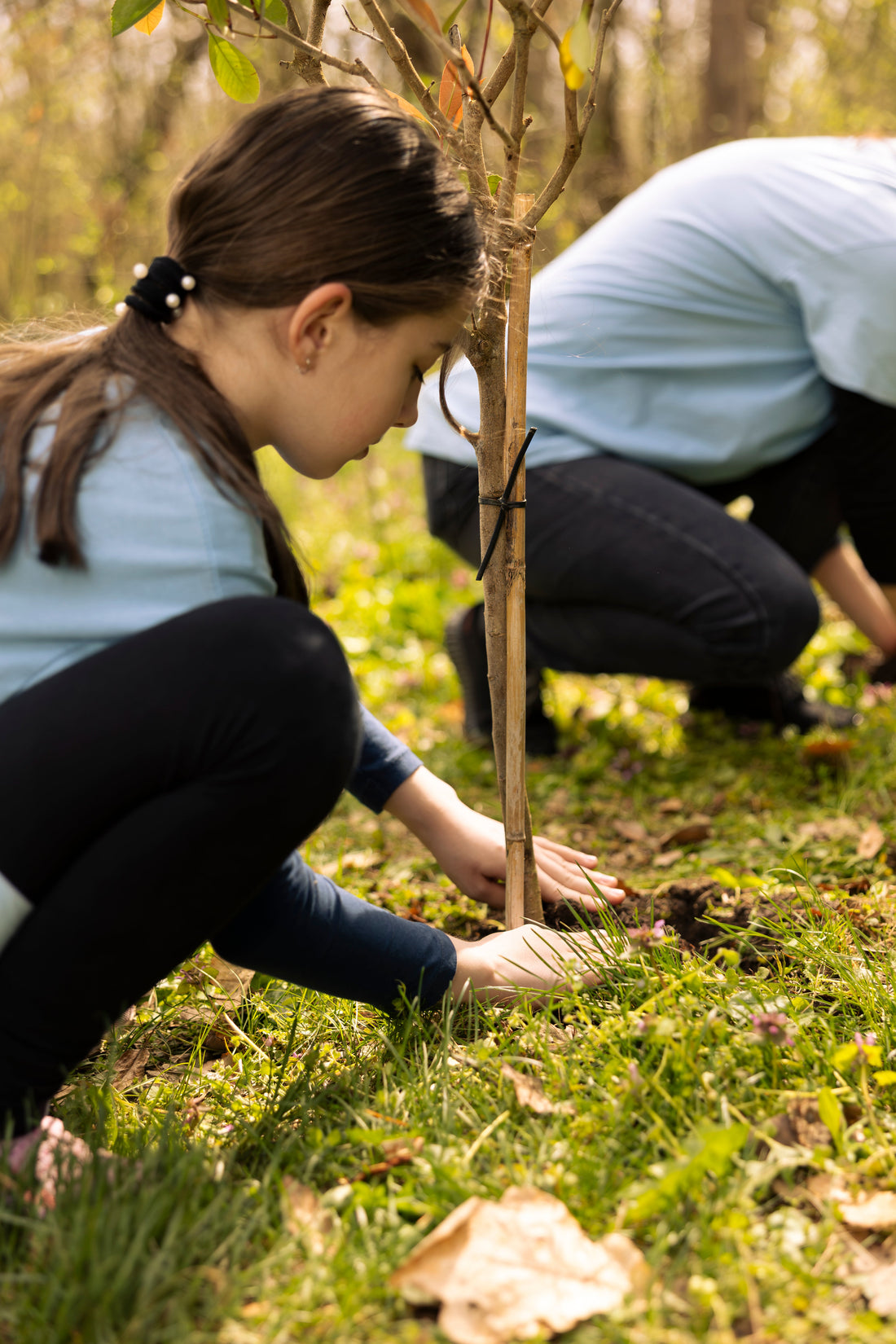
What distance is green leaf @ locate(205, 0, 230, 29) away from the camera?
1.27 metres

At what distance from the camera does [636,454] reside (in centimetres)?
249

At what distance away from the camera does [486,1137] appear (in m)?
1.15

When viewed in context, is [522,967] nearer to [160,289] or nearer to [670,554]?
[160,289]

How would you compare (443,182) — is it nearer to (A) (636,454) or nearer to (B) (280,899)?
(B) (280,899)

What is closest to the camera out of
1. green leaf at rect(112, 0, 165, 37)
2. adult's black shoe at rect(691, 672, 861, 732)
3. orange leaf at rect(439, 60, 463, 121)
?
green leaf at rect(112, 0, 165, 37)

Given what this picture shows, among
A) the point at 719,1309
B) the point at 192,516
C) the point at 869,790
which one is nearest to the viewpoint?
the point at 719,1309

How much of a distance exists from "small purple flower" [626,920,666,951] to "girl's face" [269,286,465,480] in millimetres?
736

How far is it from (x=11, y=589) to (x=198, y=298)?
1.34 ft

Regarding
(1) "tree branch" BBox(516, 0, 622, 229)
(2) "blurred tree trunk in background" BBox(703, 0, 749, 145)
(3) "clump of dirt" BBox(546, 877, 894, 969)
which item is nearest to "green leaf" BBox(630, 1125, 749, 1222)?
(3) "clump of dirt" BBox(546, 877, 894, 969)

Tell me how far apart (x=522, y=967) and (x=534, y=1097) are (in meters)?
0.22

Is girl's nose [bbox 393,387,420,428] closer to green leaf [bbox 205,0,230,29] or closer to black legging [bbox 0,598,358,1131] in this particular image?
black legging [bbox 0,598,358,1131]

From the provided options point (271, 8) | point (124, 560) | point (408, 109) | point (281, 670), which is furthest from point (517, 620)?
point (271, 8)

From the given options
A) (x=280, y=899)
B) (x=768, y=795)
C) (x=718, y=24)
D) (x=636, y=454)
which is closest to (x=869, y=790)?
(x=768, y=795)

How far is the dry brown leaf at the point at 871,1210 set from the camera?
1018 mm
